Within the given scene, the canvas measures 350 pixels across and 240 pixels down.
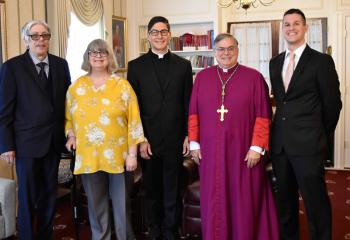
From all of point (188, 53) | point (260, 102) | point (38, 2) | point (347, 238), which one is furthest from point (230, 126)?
point (188, 53)

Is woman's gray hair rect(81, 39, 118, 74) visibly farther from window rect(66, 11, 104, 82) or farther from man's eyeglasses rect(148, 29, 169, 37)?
window rect(66, 11, 104, 82)

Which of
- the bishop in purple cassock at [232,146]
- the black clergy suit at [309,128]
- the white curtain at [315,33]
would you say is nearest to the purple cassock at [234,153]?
the bishop in purple cassock at [232,146]

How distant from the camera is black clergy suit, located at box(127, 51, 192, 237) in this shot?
285cm

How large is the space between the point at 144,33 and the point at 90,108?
4190 mm

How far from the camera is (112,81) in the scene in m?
2.70

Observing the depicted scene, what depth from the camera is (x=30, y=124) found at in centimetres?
273

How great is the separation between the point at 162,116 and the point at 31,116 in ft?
2.75

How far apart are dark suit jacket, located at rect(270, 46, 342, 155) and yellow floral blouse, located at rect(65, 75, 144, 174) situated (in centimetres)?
93

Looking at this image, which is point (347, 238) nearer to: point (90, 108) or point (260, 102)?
point (260, 102)

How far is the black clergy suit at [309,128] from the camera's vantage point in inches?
103

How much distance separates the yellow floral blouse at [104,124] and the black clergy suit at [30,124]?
0.17m

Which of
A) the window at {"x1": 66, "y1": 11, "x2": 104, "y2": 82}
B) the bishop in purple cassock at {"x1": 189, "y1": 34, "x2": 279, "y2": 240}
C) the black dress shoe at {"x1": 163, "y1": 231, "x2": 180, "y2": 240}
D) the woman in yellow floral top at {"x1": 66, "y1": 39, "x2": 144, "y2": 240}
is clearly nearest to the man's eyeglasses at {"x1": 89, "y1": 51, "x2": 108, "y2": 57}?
the woman in yellow floral top at {"x1": 66, "y1": 39, "x2": 144, "y2": 240}

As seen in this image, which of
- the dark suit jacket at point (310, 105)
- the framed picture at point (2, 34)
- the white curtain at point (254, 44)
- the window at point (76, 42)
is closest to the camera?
the dark suit jacket at point (310, 105)

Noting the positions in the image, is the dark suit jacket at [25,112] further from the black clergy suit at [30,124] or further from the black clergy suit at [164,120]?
the black clergy suit at [164,120]
